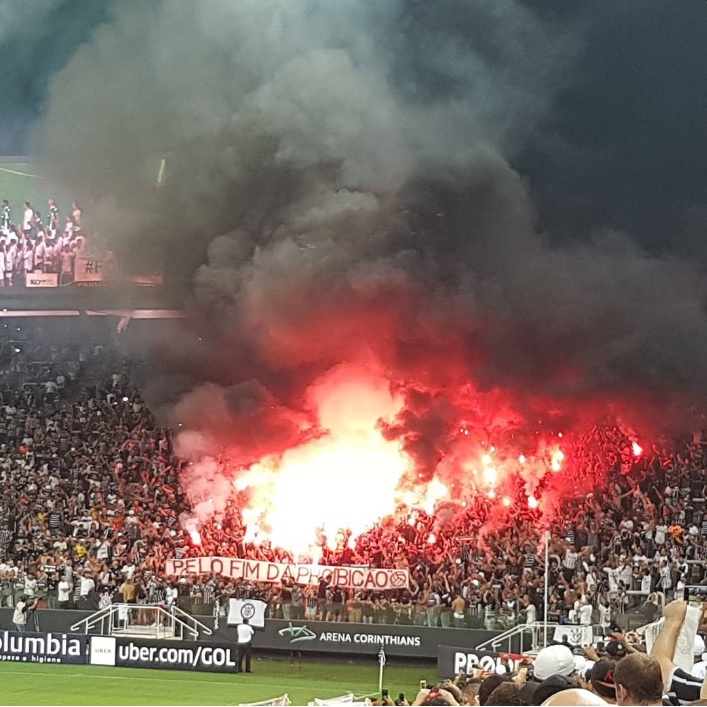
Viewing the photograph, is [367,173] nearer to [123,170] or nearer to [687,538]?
[123,170]

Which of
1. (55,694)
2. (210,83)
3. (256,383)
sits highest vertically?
(210,83)

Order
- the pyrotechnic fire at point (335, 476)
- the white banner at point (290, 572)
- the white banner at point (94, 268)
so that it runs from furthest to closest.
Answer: the white banner at point (94, 268), the pyrotechnic fire at point (335, 476), the white banner at point (290, 572)

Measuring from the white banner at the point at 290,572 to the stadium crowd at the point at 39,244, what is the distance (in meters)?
11.1

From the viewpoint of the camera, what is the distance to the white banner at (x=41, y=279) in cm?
3241

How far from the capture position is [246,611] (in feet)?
70.6

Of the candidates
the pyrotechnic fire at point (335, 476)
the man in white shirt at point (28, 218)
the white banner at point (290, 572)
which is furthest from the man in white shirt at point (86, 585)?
the man in white shirt at point (28, 218)

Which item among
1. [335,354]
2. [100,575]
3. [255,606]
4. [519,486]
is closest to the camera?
[255,606]

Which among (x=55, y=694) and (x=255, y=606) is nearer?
(x=55, y=694)

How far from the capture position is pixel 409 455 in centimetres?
2883

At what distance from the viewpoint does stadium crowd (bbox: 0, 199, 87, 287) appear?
32.4 meters

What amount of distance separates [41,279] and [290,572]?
13126 mm

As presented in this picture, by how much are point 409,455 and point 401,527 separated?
3.69m

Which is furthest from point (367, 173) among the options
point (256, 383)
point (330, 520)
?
point (330, 520)

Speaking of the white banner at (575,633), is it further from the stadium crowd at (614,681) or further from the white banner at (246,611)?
the stadium crowd at (614,681)
